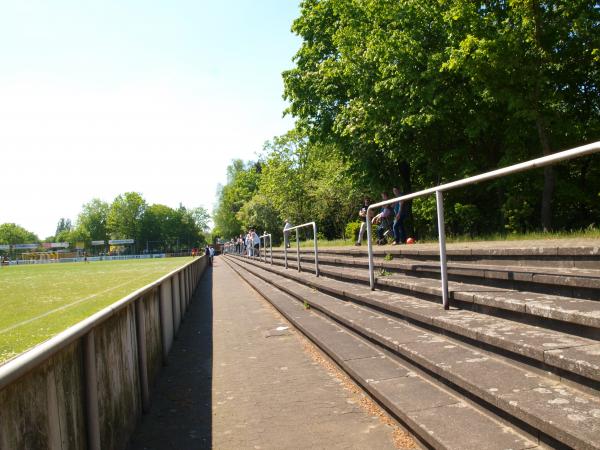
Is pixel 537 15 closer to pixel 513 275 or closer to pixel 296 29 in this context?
pixel 513 275

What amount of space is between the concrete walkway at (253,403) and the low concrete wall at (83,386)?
36cm

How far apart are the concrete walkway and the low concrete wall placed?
36cm

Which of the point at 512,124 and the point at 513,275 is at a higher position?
the point at 512,124

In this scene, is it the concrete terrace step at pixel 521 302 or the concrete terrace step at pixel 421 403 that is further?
the concrete terrace step at pixel 521 302

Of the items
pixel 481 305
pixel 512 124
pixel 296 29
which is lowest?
pixel 481 305

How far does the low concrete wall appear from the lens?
1903 millimetres

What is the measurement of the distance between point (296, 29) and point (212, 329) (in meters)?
19.0

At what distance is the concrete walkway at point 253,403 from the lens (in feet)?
11.7

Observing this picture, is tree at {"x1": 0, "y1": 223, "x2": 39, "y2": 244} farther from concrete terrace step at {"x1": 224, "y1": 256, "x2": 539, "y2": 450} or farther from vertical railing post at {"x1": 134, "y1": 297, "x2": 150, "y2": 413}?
concrete terrace step at {"x1": 224, "y1": 256, "x2": 539, "y2": 450}

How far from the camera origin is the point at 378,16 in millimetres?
17156

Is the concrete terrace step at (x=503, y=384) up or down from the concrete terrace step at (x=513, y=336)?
down

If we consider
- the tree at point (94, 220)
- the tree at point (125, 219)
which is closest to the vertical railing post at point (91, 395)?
the tree at point (125, 219)

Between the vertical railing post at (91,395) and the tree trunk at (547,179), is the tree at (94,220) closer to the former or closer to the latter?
the tree trunk at (547,179)

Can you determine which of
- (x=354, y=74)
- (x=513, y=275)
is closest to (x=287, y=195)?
(x=354, y=74)
